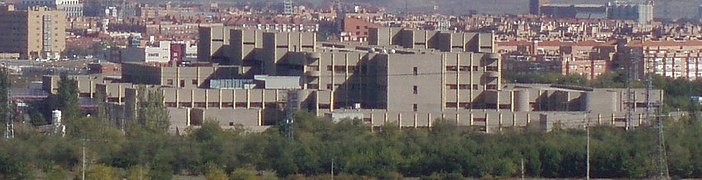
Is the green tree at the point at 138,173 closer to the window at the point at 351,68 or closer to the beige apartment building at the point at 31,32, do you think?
the window at the point at 351,68

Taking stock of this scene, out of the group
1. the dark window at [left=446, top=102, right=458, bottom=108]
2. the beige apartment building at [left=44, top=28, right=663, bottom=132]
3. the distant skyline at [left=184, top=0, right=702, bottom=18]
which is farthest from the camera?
the distant skyline at [left=184, top=0, right=702, bottom=18]

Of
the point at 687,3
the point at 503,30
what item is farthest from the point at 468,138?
the point at 687,3

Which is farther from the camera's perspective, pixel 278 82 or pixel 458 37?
pixel 458 37

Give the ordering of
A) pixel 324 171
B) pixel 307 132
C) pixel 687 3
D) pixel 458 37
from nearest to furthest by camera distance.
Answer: pixel 324 171 < pixel 307 132 < pixel 458 37 < pixel 687 3

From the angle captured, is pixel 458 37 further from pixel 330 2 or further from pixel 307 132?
pixel 330 2

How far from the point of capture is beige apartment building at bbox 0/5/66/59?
3616 centimetres

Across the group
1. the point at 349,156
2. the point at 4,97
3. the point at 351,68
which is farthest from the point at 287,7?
the point at 349,156

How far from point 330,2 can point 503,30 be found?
32.3 m

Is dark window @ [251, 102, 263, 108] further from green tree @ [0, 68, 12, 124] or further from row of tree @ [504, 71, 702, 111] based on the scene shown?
row of tree @ [504, 71, 702, 111]

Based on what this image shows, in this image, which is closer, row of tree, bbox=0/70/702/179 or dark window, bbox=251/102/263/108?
row of tree, bbox=0/70/702/179

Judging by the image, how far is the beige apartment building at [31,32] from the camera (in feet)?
119

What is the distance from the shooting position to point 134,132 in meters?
15.7

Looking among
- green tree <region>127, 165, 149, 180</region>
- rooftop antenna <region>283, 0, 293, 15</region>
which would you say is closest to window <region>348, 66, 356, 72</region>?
green tree <region>127, 165, 149, 180</region>

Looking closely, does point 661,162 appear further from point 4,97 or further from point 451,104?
point 4,97
